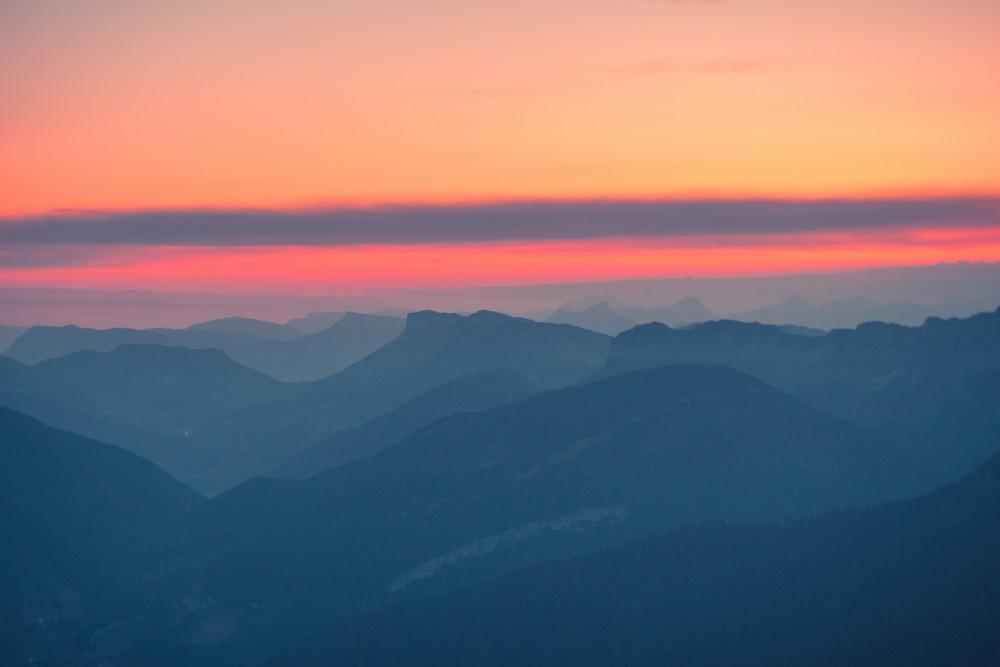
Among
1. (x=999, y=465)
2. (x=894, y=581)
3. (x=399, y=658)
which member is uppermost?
(x=999, y=465)

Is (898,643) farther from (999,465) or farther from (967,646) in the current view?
(999,465)

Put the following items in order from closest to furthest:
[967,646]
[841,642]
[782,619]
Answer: [967,646], [841,642], [782,619]

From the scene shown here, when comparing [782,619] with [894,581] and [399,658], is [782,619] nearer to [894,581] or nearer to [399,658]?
[894,581]

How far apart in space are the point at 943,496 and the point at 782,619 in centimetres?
3751

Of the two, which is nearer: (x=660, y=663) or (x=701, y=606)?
(x=660, y=663)

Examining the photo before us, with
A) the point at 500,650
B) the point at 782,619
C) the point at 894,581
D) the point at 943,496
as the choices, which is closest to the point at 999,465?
the point at 943,496

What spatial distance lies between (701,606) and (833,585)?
1919 cm

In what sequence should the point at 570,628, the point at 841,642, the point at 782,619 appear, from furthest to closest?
the point at 570,628, the point at 782,619, the point at 841,642

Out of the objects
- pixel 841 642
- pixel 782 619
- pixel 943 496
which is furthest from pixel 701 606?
pixel 943 496

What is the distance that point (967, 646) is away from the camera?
518 feet

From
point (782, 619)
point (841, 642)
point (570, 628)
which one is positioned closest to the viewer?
point (841, 642)

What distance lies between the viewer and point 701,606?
192m

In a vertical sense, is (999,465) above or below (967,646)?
above

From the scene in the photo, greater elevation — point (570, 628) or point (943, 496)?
point (943, 496)
